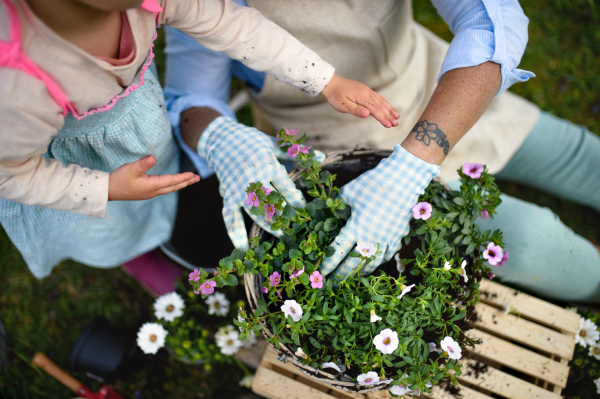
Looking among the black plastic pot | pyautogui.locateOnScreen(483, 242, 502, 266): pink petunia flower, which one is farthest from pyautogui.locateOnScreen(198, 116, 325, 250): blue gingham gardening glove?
the black plastic pot

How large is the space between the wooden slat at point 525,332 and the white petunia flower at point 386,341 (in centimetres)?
59

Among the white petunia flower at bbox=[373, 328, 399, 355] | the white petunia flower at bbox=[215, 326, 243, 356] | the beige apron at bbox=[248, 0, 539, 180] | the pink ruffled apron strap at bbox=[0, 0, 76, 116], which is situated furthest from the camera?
the white petunia flower at bbox=[215, 326, 243, 356]

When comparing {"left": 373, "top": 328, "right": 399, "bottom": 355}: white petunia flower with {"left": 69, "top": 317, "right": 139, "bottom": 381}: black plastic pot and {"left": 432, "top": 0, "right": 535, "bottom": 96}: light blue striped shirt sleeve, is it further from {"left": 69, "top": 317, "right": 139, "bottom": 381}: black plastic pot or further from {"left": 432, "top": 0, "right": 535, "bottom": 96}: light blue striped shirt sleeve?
{"left": 69, "top": 317, "right": 139, "bottom": 381}: black plastic pot

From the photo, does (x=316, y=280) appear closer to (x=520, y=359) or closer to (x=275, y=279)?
(x=275, y=279)

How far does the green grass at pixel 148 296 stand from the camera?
179cm

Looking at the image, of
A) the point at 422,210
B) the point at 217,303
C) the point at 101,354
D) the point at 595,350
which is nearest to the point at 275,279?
the point at 422,210

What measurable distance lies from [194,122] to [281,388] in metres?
0.96

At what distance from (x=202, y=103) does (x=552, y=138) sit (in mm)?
1425

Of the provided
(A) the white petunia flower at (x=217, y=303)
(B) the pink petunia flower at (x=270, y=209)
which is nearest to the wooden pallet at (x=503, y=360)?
(A) the white petunia flower at (x=217, y=303)

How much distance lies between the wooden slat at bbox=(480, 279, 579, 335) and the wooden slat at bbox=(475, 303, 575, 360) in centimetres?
3

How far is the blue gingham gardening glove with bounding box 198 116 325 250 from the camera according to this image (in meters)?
1.04

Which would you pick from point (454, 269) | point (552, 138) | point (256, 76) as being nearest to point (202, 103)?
point (256, 76)

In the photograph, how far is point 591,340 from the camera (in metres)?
1.33

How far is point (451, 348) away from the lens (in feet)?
2.90
